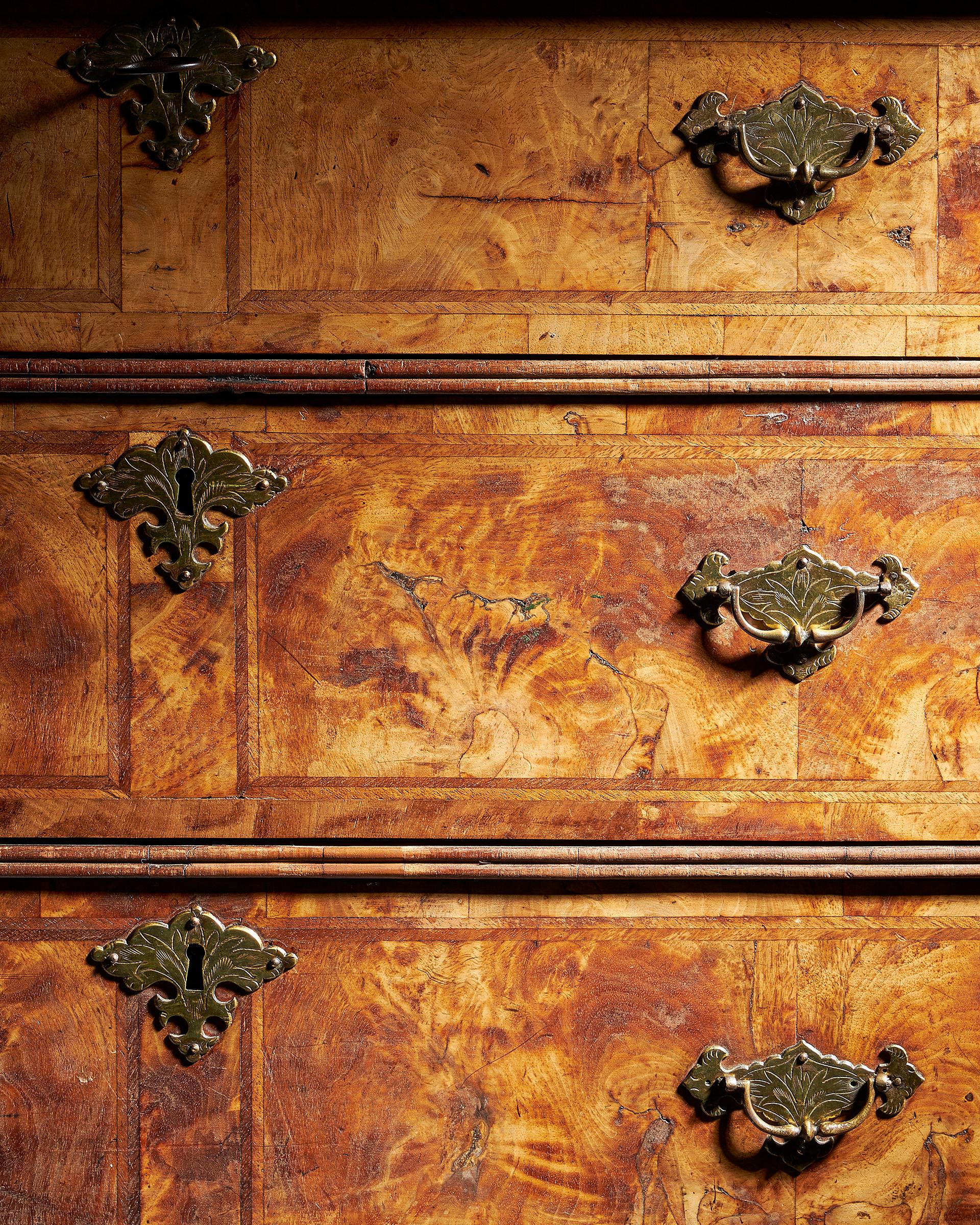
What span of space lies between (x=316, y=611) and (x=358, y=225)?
306mm

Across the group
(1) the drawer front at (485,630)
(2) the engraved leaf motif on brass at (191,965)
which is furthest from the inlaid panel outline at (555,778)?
(2) the engraved leaf motif on brass at (191,965)

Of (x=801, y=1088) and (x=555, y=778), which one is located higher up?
(x=555, y=778)

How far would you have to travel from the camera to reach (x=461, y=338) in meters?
0.75

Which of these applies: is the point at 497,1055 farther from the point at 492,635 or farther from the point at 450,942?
the point at 492,635

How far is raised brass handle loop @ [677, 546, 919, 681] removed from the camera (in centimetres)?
75

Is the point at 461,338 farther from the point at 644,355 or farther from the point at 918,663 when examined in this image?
the point at 918,663

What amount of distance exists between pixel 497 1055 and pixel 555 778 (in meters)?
0.23

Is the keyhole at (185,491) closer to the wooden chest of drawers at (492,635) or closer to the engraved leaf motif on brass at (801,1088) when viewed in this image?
the wooden chest of drawers at (492,635)

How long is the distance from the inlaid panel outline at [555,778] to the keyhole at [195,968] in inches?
5.2

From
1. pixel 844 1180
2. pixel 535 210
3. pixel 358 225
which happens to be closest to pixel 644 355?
pixel 535 210

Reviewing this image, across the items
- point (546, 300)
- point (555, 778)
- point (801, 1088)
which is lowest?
point (801, 1088)

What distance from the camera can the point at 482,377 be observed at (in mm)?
752

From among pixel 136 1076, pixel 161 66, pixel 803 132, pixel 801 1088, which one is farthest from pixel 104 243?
pixel 801 1088

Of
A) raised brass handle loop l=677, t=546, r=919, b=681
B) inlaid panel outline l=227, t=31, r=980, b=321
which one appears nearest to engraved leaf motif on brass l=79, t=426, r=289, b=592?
inlaid panel outline l=227, t=31, r=980, b=321
